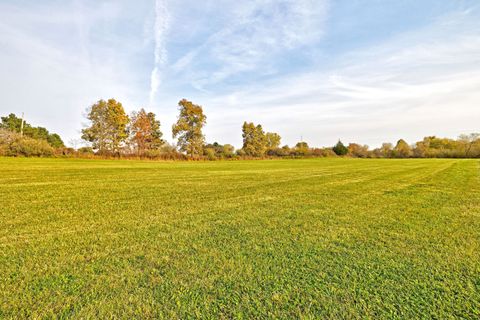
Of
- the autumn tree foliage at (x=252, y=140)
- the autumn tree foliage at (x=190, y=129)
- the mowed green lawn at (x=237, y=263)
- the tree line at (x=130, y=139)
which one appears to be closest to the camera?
the mowed green lawn at (x=237, y=263)

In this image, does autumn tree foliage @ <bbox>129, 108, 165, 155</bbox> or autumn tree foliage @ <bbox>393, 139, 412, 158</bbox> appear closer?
autumn tree foliage @ <bbox>129, 108, 165, 155</bbox>

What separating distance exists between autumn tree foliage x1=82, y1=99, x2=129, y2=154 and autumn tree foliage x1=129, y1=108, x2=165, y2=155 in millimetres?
2885

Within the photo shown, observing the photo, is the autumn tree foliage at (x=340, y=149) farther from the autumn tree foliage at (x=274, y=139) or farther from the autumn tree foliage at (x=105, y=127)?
the autumn tree foliage at (x=105, y=127)

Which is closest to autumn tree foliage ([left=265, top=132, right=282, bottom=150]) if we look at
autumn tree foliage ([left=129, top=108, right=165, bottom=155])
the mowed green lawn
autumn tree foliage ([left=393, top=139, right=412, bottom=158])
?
autumn tree foliage ([left=393, top=139, right=412, bottom=158])

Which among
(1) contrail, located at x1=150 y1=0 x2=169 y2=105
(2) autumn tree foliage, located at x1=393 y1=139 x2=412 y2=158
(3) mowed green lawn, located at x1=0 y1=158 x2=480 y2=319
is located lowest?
(3) mowed green lawn, located at x1=0 y1=158 x2=480 y2=319

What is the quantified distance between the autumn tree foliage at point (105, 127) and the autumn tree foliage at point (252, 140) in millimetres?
31095

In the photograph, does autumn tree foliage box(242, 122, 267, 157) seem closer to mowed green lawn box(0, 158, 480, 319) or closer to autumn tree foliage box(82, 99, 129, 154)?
autumn tree foliage box(82, 99, 129, 154)

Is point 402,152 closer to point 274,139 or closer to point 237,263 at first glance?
point 274,139

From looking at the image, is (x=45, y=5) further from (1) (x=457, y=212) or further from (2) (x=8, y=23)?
(1) (x=457, y=212)

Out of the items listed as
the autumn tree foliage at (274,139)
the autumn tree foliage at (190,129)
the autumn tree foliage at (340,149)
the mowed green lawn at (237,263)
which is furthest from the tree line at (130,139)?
the mowed green lawn at (237,263)

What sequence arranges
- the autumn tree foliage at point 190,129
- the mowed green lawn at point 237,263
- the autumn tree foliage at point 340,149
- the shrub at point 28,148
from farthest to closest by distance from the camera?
the autumn tree foliage at point 340,149, the autumn tree foliage at point 190,129, the shrub at point 28,148, the mowed green lawn at point 237,263

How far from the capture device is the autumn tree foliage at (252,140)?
58656mm

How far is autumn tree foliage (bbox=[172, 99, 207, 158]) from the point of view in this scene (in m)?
40.9

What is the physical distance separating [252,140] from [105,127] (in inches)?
1377
